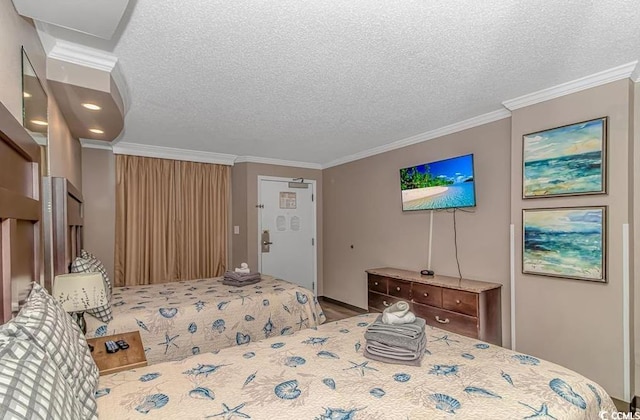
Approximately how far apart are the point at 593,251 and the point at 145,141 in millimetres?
4656

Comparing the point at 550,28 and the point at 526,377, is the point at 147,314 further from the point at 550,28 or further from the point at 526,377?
the point at 550,28

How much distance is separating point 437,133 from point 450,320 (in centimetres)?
202

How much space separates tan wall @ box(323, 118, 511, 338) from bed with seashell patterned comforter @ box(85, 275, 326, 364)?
4.98ft

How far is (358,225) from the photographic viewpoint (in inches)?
191

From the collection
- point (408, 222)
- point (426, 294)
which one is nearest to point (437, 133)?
point (408, 222)

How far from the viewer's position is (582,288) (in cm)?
242

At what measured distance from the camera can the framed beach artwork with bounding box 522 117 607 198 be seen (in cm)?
232

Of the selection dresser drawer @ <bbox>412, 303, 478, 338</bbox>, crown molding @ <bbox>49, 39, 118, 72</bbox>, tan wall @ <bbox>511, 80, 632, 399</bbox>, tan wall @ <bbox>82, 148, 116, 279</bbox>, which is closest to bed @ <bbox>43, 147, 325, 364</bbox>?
crown molding @ <bbox>49, 39, 118, 72</bbox>

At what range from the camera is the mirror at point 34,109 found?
1437 mm

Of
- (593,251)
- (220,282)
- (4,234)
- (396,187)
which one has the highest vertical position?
(396,187)

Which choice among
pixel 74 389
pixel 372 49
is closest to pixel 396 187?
pixel 372 49

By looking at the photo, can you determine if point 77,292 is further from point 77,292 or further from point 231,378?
point 231,378

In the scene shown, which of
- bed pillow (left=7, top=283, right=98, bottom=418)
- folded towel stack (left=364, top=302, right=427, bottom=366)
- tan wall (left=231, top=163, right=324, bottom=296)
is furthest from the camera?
tan wall (left=231, top=163, right=324, bottom=296)

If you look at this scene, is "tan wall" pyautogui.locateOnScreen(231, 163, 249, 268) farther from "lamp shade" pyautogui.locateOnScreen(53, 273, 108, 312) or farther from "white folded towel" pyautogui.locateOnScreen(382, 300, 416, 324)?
"white folded towel" pyautogui.locateOnScreen(382, 300, 416, 324)
